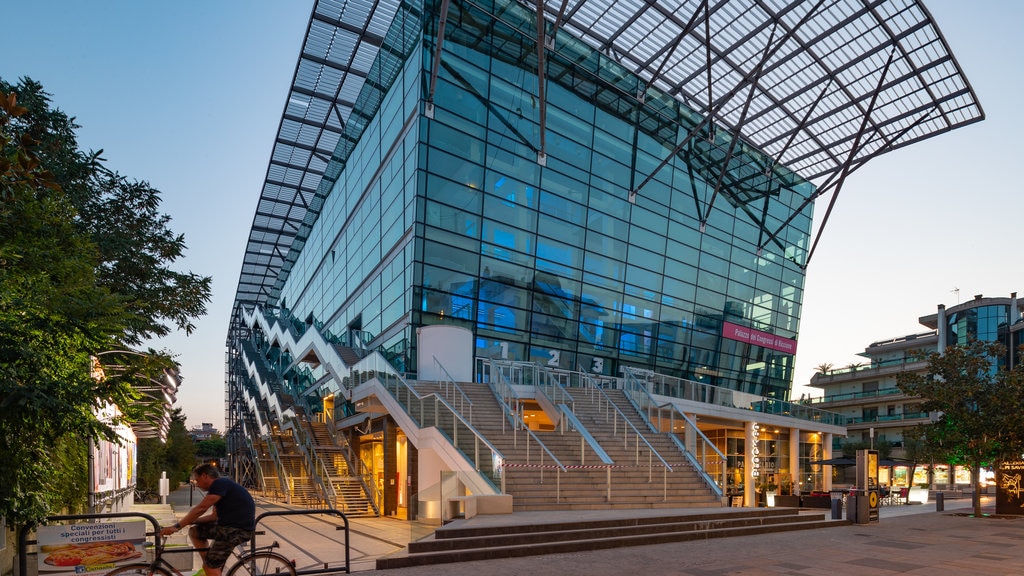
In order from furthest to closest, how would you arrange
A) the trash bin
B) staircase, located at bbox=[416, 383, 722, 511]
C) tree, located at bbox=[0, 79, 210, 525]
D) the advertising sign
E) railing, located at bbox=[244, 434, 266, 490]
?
1. railing, located at bbox=[244, 434, 266, 490]
2. the advertising sign
3. the trash bin
4. staircase, located at bbox=[416, 383, 722, 511]
5. tree, located at bbox=[0, 79, 210, 525]

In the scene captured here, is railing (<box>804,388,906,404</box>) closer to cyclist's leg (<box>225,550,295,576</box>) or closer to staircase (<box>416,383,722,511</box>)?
staircase (<box>416,383,722,511</box>)

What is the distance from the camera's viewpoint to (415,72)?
97.6 ft

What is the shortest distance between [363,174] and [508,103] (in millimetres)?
10155

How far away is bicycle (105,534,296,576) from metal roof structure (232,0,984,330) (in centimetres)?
2174

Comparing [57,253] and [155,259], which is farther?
[155,259]

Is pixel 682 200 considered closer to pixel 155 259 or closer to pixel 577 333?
pixel 577 333

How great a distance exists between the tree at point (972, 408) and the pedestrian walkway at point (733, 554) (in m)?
5.17

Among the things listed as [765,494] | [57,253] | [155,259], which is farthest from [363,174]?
[57,253]

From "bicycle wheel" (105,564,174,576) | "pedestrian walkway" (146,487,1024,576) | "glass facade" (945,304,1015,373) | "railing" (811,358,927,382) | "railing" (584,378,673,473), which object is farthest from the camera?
"glass facade" (945,304,1015,373)

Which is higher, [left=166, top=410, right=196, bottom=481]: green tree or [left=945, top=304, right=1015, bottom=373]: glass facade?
[left=945, top=304, right=1015, bottom=373]: glass facade

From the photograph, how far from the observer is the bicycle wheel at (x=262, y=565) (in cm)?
773

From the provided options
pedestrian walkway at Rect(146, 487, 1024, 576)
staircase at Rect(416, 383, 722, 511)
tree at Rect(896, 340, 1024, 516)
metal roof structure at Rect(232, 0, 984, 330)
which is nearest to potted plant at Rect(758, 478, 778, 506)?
tree at Rect(896, 340, 1024, 516)

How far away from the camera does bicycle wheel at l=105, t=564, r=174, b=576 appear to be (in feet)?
23.6

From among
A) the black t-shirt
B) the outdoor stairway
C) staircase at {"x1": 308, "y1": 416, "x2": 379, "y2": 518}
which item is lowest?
staircase at {"x1": 308, "y1": 416, "x2": 379, "y2": 518}
